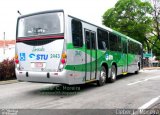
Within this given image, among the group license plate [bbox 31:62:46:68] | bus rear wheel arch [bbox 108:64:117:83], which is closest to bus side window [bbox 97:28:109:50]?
bus rear wheel arch [bbox 108:64:117:83]

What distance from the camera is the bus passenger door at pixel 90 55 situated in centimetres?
1185

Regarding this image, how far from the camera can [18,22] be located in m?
11.5

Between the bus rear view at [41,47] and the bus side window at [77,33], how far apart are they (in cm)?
60

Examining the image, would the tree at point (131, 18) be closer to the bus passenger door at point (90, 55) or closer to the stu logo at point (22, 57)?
the bus passenger door at point (90, 55)

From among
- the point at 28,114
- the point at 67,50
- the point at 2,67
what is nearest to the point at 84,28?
the point at 67,50

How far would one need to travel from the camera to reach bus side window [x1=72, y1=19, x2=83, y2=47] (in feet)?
35.4

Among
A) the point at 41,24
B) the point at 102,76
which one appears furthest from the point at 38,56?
the point at 102,76

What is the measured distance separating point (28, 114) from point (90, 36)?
19.3 feet

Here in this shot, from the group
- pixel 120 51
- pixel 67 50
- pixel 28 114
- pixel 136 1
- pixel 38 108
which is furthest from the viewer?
pixel 136 1

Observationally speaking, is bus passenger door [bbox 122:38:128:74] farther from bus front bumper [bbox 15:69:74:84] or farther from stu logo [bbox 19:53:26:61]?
stu logo [bbox 19:53:26:61]

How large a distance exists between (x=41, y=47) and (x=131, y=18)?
4569cm

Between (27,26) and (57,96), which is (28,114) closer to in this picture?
(57,96)

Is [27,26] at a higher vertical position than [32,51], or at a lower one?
higher

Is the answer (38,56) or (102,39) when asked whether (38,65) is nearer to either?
(38,56)
